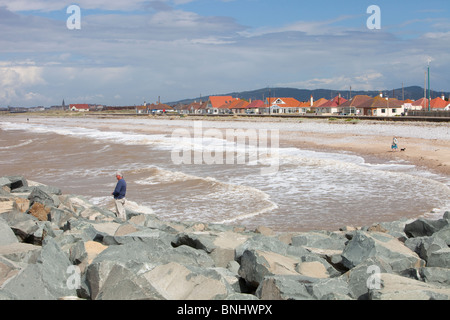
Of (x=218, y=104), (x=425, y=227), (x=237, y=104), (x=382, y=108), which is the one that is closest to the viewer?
(x=425, y=227)

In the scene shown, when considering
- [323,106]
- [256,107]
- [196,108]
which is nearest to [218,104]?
[196,108]

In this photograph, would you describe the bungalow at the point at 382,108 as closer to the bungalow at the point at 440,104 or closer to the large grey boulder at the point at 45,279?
the bungalow at the point at 440,104

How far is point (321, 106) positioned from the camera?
3999 inches

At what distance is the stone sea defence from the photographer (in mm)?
4848

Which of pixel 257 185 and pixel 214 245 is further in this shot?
pixel 257 185

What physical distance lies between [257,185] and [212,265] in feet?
35.7

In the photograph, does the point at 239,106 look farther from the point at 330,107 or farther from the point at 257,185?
the point at 257,185

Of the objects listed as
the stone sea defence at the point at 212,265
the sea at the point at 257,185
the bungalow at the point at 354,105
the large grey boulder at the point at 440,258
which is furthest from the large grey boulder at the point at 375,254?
the bungalow at the point at 354,105

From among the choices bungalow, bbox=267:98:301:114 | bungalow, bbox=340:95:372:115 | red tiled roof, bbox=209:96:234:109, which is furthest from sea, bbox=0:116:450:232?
red tiled roof, bbox=209:96:234:109

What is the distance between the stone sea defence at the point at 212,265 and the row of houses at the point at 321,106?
72.9 meters

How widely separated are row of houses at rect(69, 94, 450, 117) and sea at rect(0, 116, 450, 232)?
5487cm

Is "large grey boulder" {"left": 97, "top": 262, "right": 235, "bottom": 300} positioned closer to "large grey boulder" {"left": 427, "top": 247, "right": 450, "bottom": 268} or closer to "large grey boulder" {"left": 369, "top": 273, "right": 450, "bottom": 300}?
"large grey boulder" {"left": 369, "top": 273, "right": 450, "bottom": 300}

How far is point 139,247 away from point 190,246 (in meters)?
1.14

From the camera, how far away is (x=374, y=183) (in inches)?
675
